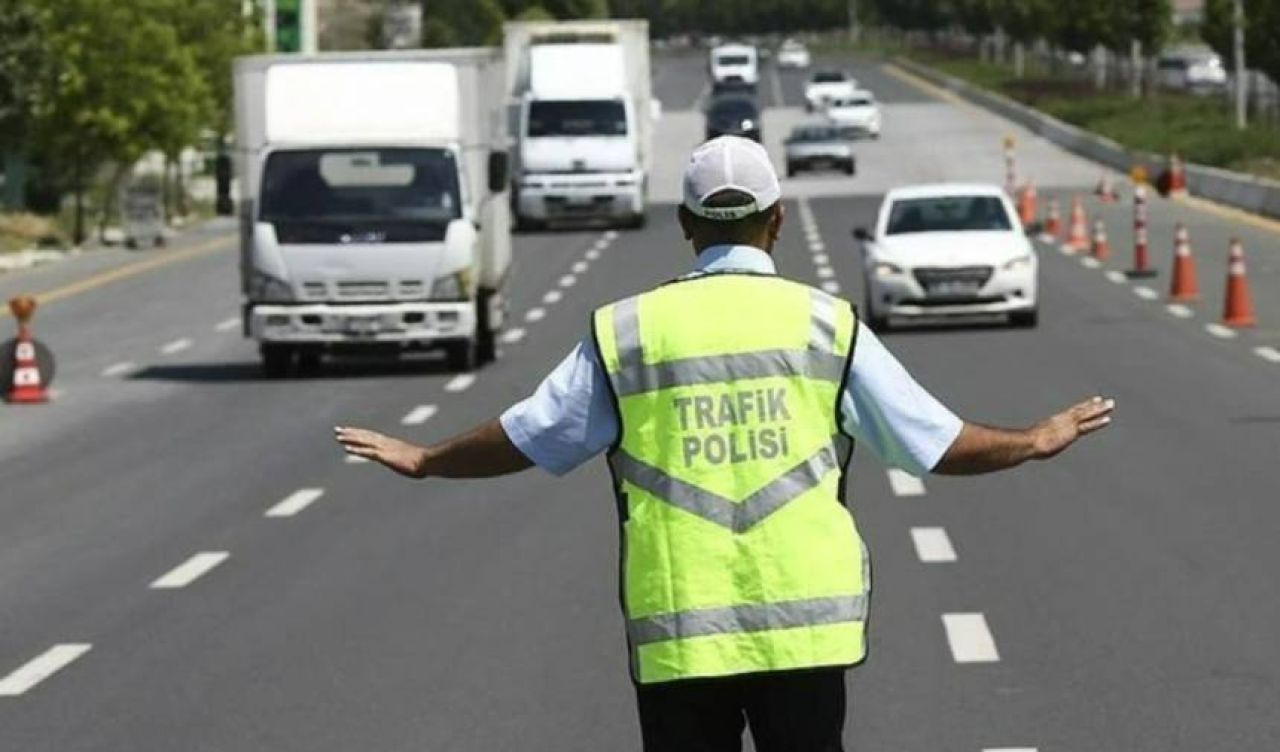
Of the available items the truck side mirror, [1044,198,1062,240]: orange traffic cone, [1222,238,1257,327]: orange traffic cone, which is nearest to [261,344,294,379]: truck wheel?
the truck side mirror

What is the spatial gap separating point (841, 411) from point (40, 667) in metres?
7.54

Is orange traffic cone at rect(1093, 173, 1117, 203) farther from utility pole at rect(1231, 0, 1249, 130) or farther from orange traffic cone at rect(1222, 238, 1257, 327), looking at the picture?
orange traffic cone at rect(1222, 238, 1257, 327)

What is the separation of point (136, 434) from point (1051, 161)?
58.8 meters

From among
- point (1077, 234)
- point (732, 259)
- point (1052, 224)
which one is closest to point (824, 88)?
point (1052, 224)

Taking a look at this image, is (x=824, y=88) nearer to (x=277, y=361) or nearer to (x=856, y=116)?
(x=856, y=116)

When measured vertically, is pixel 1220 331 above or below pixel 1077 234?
above

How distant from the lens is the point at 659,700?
6.14 m

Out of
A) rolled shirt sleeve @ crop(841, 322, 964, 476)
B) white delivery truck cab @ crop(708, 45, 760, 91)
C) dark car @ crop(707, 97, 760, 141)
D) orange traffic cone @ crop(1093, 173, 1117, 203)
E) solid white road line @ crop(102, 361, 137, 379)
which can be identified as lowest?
white delivery truck cab @ crop(708, 45, 760, 91)

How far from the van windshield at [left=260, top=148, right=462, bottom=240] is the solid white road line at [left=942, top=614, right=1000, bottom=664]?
16350 millimetres

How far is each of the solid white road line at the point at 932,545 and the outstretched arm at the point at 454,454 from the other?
9.57 meters

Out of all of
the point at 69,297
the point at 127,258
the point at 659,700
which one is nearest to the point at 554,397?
the point at 659,700

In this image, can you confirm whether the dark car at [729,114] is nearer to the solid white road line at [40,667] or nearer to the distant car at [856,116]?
the distant car at [856,116]

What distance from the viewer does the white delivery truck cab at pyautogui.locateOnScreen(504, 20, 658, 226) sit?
57406mm

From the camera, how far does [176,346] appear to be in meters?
34.6
